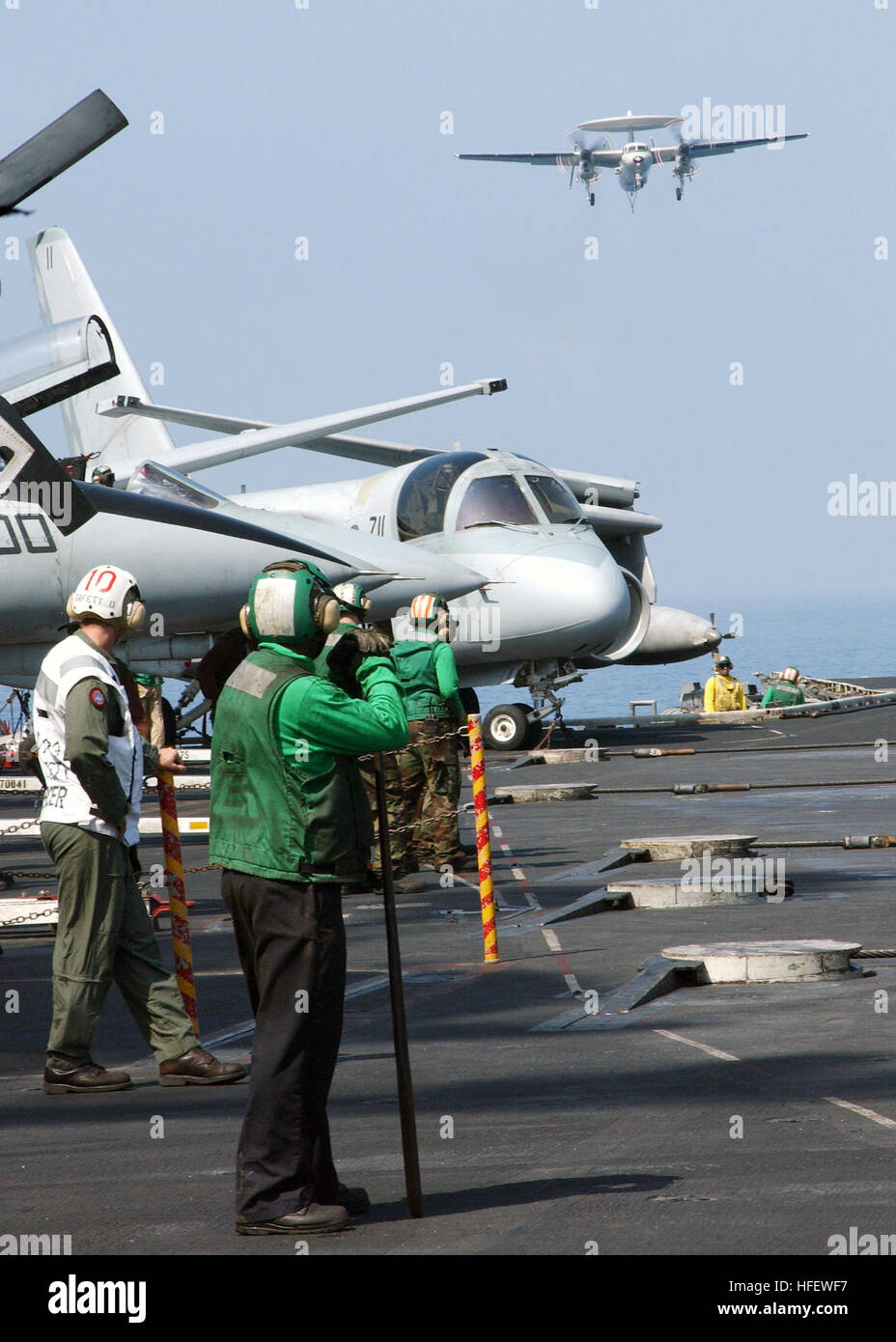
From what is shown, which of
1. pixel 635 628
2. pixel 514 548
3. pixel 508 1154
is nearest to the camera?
pixel 508 1154

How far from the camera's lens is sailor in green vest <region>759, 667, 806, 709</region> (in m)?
35.4

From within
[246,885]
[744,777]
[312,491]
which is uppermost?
[312,491]

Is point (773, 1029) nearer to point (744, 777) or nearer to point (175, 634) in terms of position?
point (175, 634)

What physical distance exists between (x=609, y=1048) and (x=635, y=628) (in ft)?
66.0

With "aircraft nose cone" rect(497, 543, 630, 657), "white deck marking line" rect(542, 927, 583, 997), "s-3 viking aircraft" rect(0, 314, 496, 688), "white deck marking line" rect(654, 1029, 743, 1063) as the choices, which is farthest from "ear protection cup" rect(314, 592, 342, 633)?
"aircraft nose cone" rect(497, 543, 630, 657)

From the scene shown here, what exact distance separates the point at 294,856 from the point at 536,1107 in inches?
78.9

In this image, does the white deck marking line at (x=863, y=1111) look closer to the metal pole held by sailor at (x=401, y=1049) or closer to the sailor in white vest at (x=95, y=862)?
the metal pole held by sailor at (x=401, y=1049)

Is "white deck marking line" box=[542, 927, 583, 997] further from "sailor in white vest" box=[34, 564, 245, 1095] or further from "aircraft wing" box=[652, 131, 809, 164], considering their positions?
"aircraft wing" box=[652, 131, 809, 164]

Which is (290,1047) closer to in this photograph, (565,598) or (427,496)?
(565,598)

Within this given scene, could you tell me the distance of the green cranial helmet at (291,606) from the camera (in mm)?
5137

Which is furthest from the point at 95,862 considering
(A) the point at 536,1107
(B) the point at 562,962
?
(B) the point at 562,962

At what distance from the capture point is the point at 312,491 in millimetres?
27516

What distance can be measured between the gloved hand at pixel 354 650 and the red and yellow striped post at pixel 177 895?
2777mm
